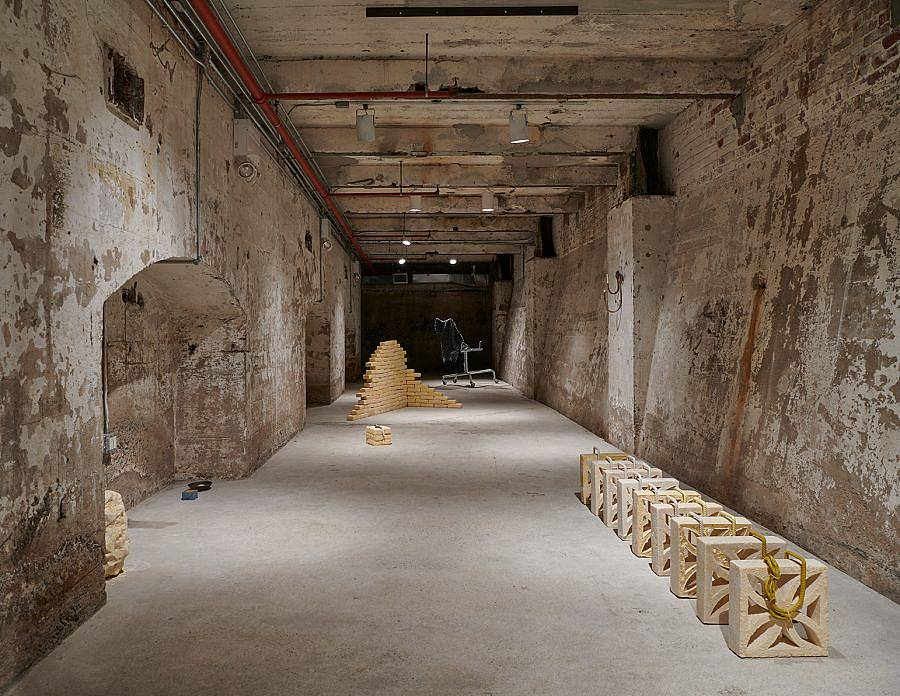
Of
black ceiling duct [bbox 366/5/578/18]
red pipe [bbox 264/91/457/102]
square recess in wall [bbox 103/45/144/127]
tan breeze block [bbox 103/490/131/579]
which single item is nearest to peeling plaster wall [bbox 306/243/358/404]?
red pipe [bbox 264/91/457/102]

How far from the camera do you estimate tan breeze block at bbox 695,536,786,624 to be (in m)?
2.94

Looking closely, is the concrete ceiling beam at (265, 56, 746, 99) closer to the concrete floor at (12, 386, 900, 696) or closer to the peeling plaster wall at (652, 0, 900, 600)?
the peeling plaster wall at (652, 0, 900, 600)

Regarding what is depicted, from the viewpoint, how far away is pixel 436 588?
11.1 ft

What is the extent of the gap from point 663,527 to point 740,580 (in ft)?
2.94

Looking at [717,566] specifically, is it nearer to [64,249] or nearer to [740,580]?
[740,580]

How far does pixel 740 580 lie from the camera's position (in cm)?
269

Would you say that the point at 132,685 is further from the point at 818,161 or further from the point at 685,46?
the point at 685,46

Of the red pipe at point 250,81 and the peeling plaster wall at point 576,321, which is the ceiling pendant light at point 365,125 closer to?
the red pipe at point 250,81

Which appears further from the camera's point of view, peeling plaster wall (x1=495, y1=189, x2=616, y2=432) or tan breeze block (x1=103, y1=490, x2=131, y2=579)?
peeling plaster wall (x1=495, y1=189, x2=616, y2=432)

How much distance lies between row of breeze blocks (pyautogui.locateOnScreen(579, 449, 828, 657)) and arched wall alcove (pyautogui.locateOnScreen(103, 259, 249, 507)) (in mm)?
3607

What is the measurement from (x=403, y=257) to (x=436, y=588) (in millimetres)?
13765

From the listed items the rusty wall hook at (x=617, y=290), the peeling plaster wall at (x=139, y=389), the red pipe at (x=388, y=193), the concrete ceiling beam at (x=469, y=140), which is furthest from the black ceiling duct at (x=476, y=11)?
the red pipe at (x=388, y=193)

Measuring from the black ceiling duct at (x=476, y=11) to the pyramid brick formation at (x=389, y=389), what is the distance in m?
6.28

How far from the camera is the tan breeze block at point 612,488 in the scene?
4465 mm
